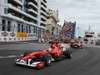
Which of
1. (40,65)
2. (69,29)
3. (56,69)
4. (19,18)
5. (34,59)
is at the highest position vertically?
(19,18)

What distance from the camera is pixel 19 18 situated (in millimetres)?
92500

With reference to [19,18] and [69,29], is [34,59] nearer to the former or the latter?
[69,29]

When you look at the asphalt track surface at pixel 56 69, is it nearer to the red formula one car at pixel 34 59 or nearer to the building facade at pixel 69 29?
the red formula one car at pixel 34 59

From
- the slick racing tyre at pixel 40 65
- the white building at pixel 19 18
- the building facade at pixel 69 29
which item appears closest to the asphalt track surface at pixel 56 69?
the slick racing tyre at pixel 40 65

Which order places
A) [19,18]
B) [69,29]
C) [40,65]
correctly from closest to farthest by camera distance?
[40,65]
[69,29]
[19,18]

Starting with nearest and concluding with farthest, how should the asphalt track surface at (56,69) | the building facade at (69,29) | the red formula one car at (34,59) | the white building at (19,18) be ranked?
the asphalt track surface at (56,69)
the red formula one car at (34,59)
the building facade at (69,29)
the white building at (19,18)

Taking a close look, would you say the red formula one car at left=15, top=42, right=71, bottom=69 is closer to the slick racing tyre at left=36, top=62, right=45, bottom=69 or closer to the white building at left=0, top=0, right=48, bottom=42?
the slick racing tyre at left=36, top=62, right=45, bottom=69

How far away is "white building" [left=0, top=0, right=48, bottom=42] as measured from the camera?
6406 centimetres

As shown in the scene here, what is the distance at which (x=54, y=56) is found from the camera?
21.0 metres

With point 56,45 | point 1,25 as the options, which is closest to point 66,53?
point 56,45

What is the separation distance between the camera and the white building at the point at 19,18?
6406 cm

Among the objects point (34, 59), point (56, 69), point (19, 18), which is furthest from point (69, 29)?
point (19, 18)

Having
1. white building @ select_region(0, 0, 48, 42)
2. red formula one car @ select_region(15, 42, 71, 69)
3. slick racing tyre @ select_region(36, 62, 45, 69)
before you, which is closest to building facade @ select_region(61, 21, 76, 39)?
white building @ select_region(0, 0, 48, 42)

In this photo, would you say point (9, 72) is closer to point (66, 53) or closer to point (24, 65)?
point (24, 65)
